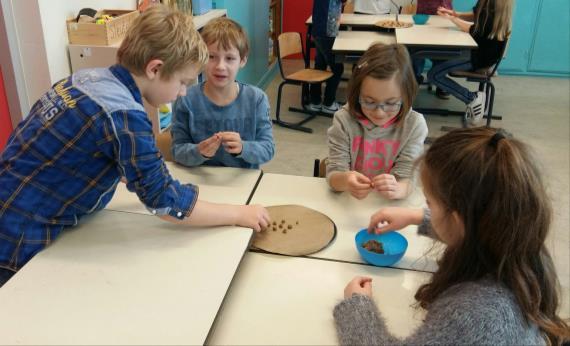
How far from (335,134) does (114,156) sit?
2.58ft

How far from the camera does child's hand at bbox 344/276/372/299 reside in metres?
1.04

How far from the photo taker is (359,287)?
1.05 metres

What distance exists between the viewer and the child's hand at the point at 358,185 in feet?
4.62

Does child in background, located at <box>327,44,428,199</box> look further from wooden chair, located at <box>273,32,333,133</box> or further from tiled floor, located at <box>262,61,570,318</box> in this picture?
wooden chair, located at <box>273,32,333,133</box>

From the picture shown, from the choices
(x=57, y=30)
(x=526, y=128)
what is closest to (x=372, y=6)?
(x=526, y=128)

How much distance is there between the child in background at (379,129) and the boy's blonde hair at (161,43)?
0.58 metres

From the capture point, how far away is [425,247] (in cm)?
127

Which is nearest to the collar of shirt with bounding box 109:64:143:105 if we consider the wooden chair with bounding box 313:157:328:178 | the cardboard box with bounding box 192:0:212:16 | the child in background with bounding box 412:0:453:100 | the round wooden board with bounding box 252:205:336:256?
the round wooden board with bounding box 252:205:336:256

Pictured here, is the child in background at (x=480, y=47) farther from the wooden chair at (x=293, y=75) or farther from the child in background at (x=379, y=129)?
the child in background at (x=379, y=129)

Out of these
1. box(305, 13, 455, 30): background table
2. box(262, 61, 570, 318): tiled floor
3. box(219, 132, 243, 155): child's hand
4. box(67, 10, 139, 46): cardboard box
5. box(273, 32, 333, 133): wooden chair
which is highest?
box(67, 10, 139, 46): cardboard box

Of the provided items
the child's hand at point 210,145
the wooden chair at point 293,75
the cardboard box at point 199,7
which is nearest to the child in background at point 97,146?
the child's hand at point 210,145

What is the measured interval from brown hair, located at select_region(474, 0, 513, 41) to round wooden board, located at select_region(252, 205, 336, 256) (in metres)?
3.02

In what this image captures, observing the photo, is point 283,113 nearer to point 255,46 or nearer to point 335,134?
point 255,46

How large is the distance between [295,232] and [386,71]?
1.94 ft
